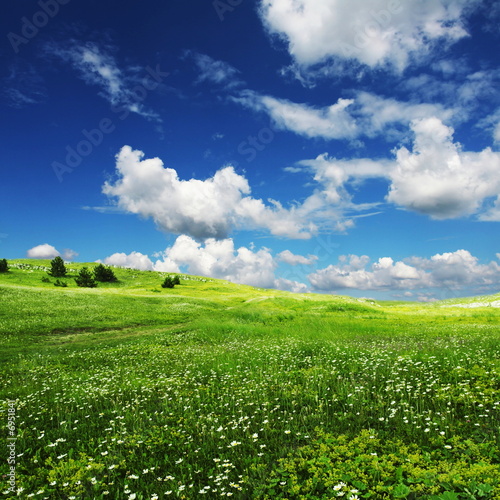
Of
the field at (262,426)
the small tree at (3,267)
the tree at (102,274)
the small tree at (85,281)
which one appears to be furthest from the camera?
the tree at (102,274)

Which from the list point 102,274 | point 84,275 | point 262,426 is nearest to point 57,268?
point 84,275

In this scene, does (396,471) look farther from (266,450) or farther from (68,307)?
(68,307)

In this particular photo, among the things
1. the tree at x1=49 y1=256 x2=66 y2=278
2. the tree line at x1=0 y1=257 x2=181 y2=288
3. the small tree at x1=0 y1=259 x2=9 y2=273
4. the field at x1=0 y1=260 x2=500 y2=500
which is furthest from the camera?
the tree at x1=49 y1=256 x2=66 y2=278

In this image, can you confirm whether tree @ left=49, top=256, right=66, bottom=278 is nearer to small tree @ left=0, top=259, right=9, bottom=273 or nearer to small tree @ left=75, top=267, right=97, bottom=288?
small tree @ left=75, top=267, right=97, bottom=288

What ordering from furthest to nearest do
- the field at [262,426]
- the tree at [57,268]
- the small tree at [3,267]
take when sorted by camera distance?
the tree at [57,268] → the small tree at [3,267] → the field at [262,426]

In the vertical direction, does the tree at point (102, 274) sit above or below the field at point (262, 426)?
above

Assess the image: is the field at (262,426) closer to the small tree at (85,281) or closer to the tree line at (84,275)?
the small tree at (85,281)

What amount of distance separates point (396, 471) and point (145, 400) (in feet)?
28.2

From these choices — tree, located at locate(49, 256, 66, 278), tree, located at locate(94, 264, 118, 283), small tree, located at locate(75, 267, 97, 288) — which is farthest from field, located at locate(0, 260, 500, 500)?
tree, located at locate(94, 264, 118, 283)

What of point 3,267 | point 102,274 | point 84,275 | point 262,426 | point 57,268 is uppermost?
point 57,268

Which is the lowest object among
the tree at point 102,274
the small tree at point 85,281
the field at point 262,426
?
the field at point 262,426

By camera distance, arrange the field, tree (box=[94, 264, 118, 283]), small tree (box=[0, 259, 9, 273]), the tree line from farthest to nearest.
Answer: tree (box=[94, 264, 118, 283])
the tree line
small tree (box=[0, 259, 9, 273])
the field

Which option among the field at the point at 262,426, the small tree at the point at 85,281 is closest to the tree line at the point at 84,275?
the small tree at the point at 85,281

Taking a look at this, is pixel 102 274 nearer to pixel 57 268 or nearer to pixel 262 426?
pixel 57 268
